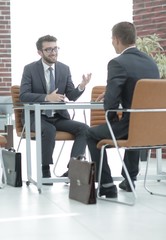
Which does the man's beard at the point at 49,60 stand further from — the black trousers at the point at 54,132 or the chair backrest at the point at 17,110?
the black trousers at the point at 54,132

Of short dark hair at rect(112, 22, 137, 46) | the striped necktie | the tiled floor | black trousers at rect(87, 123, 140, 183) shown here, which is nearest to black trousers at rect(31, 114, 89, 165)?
the striped necktie

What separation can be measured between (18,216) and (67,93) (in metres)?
1.82

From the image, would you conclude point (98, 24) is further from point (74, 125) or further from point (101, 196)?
point (101, 196)

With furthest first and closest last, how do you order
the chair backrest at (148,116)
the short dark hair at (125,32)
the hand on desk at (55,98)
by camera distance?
the hand on desk at (55,98), the short dark hair at (125,32), the chair backrest at (148,116)

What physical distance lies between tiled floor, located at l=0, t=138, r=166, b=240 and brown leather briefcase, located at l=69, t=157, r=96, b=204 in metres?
0.05

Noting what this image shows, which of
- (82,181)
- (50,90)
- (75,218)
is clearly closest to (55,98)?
(50,90)

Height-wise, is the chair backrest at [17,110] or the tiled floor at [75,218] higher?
the chair backrest at [17,110]

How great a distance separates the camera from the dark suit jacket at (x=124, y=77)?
355 cm

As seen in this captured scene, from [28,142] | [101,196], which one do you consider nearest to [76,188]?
[101,196]

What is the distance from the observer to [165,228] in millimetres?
2846

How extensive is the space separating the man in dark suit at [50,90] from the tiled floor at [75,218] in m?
0.52

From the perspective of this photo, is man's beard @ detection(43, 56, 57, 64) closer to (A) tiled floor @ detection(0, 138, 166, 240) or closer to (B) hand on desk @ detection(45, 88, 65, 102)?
(B) hand on desk @ detection(45, 88, 65, 102)

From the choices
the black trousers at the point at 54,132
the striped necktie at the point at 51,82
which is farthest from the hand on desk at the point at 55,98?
the striped necktie at the point at 51,82

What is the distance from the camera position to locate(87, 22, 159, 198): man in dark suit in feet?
11.7
